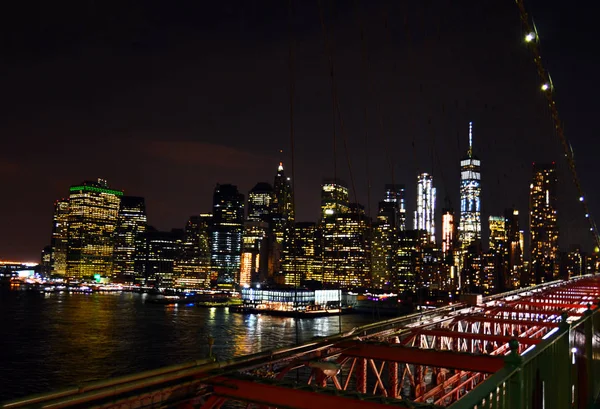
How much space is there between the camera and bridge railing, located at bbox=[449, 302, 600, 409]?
346 cm

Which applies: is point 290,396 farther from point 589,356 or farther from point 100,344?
point 100,344

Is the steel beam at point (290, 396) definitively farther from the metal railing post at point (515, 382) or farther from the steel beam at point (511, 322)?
the steel beam at point (511, 322)

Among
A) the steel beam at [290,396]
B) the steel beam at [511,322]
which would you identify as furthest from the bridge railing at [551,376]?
the steel beam at [511,322]

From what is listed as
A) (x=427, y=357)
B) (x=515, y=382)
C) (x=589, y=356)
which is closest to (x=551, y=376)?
(x=515, y=382)

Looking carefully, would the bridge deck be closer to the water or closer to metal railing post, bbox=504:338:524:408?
metal railing post, bbox=504:338:524:408

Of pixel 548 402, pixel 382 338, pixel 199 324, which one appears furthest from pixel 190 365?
pixel 199 324

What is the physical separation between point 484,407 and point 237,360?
16.3 ft

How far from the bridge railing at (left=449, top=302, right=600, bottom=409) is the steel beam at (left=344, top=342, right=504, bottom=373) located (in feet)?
3.90

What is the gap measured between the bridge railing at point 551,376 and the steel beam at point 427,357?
3.90ft

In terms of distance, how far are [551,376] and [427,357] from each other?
3708mm

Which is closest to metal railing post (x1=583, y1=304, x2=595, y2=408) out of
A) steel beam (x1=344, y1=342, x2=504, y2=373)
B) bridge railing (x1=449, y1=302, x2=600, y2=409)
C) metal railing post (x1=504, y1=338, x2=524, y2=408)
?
bridge railing (x1=449, y1=302, x2=600, y2=409)

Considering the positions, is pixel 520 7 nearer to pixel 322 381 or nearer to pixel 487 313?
pixel 487 313

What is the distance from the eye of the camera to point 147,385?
611 centimetres

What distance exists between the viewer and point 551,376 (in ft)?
17.9
